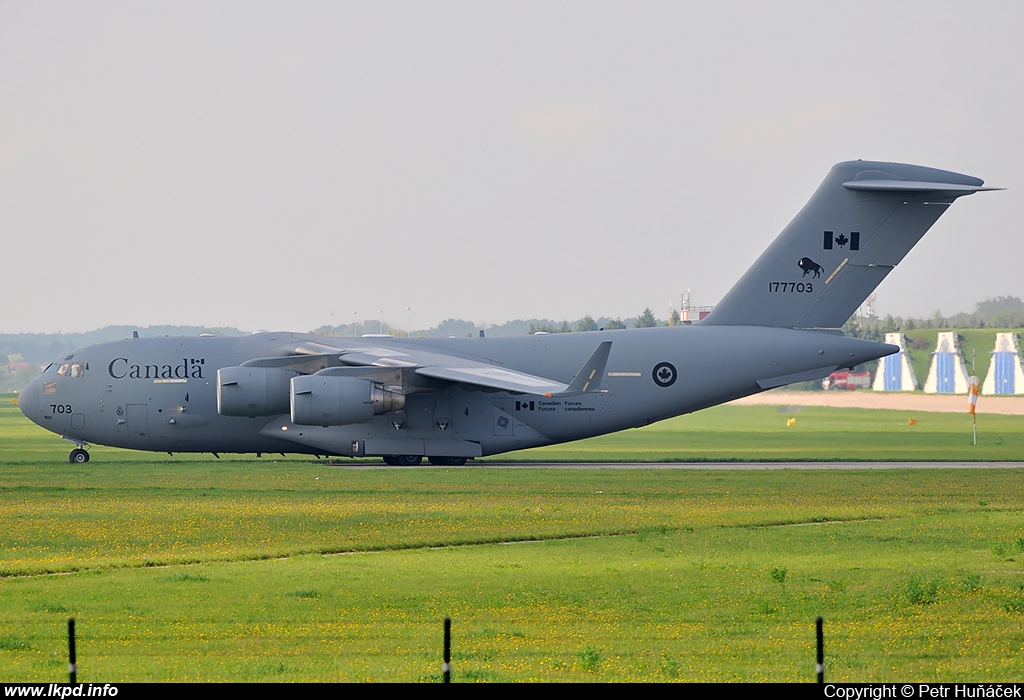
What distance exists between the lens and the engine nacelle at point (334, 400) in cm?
3130

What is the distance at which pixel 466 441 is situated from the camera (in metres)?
33.2

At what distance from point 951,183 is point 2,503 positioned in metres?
24.2

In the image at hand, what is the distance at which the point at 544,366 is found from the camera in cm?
3412

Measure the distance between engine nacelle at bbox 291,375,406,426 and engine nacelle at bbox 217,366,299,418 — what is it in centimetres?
85

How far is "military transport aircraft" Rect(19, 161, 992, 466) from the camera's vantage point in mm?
33031

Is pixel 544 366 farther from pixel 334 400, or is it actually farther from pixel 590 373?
pixel 334 400

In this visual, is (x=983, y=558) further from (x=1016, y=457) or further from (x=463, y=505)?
(x=1016, y=457)

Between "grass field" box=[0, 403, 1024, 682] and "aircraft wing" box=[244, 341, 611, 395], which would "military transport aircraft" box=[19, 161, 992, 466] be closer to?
"aircraft wing" box=[244, 341, 611, 395]

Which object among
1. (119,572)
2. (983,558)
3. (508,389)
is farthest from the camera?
(508,389)

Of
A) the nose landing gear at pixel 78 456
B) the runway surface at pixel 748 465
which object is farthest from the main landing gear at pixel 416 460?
the nose landing gear at pixel 78 456

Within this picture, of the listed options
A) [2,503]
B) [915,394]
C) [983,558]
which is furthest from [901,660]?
[915,394]

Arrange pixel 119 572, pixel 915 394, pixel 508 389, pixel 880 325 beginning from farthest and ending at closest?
pixel 880 325, pixel 915 394, pixel 508 389, pixel 119 572

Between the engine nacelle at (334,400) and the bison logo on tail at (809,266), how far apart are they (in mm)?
11768

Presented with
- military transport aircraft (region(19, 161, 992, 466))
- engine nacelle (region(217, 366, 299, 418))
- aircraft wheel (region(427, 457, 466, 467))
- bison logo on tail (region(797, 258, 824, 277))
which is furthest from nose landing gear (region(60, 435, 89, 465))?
bison logo on tail (region(797, 258, 824, 277))
